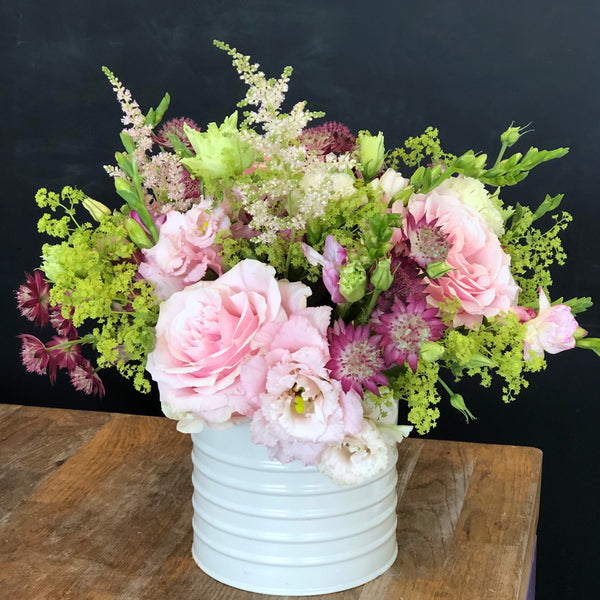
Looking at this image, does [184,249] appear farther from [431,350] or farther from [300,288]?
[431,350]

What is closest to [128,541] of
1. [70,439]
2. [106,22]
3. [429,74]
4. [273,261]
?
[70,439]

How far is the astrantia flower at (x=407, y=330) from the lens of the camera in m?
0.70

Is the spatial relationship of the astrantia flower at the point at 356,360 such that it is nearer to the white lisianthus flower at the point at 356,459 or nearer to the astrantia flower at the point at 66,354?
the white lisianthus flower at the point at 356,459

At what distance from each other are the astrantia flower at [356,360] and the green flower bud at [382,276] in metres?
0.04

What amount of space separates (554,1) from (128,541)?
1083mm

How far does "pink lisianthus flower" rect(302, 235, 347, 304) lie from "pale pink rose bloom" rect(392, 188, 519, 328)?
7 centimetres

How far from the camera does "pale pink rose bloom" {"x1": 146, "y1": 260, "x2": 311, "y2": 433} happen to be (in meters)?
0.72

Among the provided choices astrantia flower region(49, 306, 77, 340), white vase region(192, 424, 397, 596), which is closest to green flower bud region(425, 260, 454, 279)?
white vase region(192, 424, 397, 596)

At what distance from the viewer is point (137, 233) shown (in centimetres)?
77

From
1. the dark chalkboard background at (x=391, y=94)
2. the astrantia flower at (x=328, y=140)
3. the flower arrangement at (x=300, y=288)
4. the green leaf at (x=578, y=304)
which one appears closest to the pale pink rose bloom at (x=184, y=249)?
the flower arrangement at (x=300, y=288)

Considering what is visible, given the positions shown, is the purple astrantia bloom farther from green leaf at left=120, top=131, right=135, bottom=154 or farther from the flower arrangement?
green leaf at left=120, top=131, right=135, bottom=154

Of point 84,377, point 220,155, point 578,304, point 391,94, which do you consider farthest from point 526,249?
point 391,94

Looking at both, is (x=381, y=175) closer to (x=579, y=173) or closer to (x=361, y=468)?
(x=361, y=468)

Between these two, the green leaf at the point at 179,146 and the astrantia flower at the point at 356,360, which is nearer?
the astrantia flower at the point at 356,360
